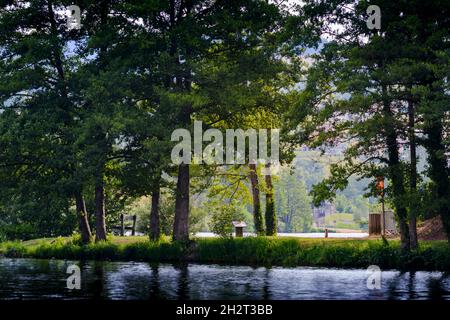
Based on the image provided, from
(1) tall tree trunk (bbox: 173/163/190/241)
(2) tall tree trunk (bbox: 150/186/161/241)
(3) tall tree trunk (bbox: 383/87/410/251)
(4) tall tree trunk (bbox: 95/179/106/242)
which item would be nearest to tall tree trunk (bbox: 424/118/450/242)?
(3) tall tree trunk (bbox: 383/87/410/251)

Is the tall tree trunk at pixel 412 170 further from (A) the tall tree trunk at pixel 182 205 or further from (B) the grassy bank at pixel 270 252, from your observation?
(A) the tall tree trunk at pixel 182 205

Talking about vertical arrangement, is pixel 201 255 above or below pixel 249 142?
below

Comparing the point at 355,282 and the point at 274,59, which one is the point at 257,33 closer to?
the point at 274,59

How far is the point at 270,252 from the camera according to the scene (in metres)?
35.7

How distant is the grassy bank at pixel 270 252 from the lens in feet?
104

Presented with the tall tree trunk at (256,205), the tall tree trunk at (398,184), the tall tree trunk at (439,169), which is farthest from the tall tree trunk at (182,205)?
the tall tree trunk at (439,169)

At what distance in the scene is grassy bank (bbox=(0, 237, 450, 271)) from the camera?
31750 mm

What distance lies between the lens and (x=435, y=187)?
3153cm

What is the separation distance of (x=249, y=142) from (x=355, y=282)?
16080mm

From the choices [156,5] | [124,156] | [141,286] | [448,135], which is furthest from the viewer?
[124,156]

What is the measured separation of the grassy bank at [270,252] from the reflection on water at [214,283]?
1.93 meters

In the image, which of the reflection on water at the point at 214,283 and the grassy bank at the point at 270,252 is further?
the grassy bank at the point at 270,252
